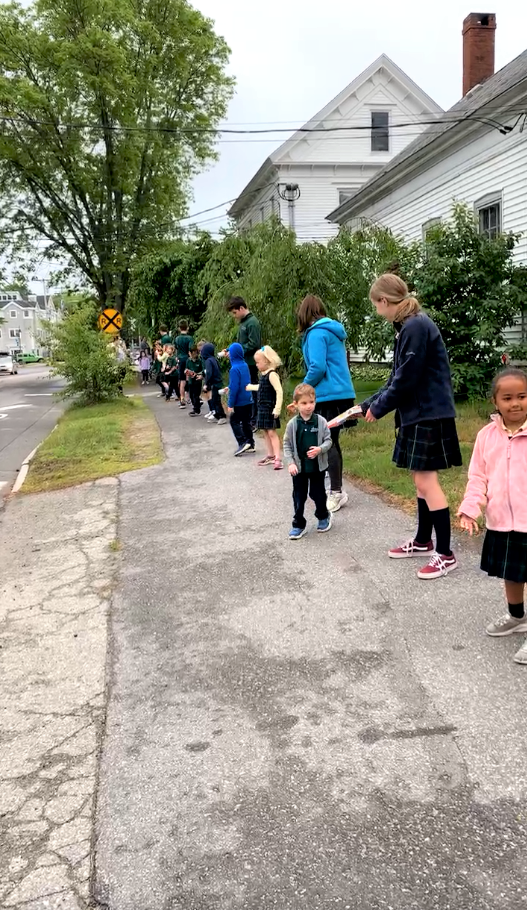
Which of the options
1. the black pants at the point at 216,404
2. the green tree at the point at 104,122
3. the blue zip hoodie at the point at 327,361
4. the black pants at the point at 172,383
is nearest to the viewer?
the blue zip hoodie at the point at 327,361

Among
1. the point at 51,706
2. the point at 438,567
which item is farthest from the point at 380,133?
the point at 51,706

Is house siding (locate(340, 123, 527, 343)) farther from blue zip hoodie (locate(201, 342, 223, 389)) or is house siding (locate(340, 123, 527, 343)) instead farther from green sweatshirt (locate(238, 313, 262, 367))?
green sweatshirt (locate(238, 313, 262, 367))

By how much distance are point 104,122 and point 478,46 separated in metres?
17.5

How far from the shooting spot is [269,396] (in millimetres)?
8164

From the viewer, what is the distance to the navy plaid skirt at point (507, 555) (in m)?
3.36

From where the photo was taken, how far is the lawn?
258 inches

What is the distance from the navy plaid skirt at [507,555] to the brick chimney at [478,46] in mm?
20819

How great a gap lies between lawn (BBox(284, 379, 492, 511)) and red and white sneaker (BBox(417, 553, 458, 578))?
4.55 ft

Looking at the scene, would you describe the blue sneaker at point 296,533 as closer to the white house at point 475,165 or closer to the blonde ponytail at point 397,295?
the blonde ponytail at point 397,295

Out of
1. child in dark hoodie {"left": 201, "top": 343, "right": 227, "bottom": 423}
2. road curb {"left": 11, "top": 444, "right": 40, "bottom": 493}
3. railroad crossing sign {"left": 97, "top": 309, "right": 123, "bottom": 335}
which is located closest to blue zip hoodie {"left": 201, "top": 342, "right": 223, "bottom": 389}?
child in dark hoodie {"left": 201, "top": 343, "right": 227, "bottom": 423}

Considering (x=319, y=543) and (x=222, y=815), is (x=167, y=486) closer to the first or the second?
(x=319, y=543)

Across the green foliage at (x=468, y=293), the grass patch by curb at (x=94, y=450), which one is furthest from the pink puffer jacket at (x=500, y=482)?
the green foliage at (x=468, y=293)

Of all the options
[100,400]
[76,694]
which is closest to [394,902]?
[76,694]

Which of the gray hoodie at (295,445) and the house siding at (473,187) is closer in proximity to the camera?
the gray hoodie at (295,445)
